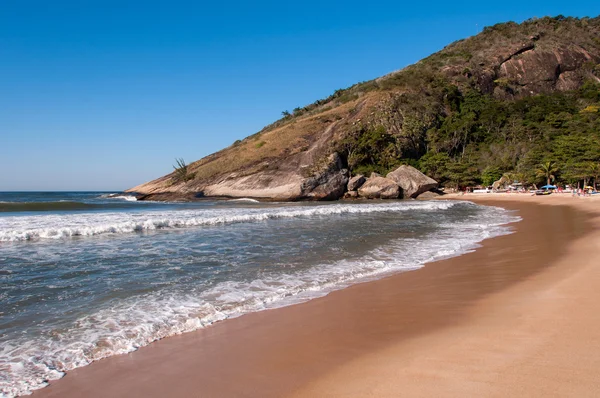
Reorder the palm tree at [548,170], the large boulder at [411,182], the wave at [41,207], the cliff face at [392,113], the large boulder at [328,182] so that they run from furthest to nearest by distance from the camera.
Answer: the palm tree at [548,170] < the cliff face at [392,113] < the large boulder at [411,182] < the large boulder at [328,182] < the wave at [41,207]

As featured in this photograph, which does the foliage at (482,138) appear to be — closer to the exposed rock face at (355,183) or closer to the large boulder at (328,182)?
the exposed rock face at (355,183)

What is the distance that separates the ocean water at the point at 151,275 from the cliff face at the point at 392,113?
97.5 ft

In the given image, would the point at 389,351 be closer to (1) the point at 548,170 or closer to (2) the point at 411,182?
(2) the point at 411,182

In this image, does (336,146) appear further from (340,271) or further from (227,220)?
(340,271)

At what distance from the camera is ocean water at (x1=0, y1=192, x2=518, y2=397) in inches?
177

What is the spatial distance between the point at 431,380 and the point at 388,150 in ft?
179

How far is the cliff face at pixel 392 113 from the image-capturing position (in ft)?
151

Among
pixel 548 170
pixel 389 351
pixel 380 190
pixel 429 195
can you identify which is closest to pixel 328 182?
pixel 380 190

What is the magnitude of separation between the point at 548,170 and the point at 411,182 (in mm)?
17376

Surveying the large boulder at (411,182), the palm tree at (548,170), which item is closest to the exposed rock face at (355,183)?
the large boulder at (411,182)

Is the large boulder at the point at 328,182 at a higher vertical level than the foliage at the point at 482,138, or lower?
lower

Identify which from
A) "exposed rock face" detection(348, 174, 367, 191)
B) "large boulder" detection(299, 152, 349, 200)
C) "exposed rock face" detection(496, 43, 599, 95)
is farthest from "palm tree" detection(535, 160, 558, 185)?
"exposed rock face" detection(496, 43, 599, 95)

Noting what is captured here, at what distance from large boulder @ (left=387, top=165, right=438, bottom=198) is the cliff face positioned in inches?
238

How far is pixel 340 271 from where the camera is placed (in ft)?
26.8
